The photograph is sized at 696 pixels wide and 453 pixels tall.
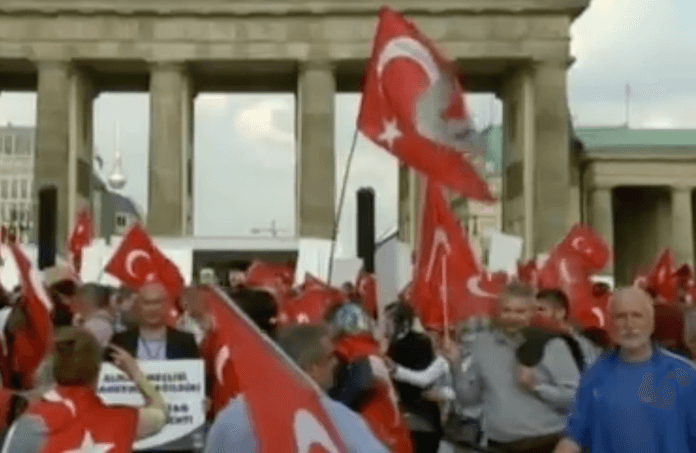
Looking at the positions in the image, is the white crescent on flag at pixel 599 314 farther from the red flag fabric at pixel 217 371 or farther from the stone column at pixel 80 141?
the stone column at pixel 80 141

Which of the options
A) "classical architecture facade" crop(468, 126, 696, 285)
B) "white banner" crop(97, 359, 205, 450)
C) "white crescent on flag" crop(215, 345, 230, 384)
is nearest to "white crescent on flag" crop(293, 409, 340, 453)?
"white banner" crop(97, 359, 205, 450)

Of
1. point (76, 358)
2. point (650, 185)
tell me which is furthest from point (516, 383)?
point (650, 185)

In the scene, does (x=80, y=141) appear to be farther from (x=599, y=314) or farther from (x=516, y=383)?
(x=516, y=383)

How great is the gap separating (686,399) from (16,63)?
207 ft

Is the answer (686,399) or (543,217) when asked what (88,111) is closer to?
(543,217)

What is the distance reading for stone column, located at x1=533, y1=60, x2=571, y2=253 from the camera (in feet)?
217

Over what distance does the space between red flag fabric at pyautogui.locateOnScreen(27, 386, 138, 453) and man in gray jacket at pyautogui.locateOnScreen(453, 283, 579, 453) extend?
138 inches

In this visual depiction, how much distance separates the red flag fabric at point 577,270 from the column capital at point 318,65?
38.7 meters

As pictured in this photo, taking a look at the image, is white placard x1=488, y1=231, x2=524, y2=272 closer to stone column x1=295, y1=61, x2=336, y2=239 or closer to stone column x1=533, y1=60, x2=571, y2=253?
stone column x1=295, y1=61, x2=336, y2=239

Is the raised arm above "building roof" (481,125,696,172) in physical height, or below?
below

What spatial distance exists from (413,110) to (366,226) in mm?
8725

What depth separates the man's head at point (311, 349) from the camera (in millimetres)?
6729

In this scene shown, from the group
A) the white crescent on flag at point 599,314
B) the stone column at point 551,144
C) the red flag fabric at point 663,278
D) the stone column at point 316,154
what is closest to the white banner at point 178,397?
the white crescent on flag at point 599,314

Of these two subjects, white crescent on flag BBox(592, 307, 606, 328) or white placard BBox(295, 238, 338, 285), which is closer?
white crescent on flag BBox(592, 307, 606, 328)
